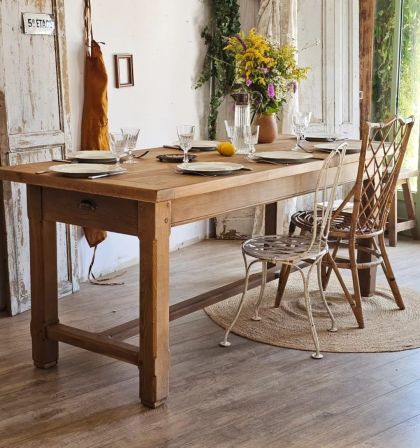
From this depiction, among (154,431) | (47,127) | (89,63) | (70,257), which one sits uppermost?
(89,63)

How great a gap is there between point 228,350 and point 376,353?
2.14ft

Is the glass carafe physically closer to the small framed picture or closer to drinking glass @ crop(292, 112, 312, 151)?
drinking glass @ crop(292, 112, 312, 151)

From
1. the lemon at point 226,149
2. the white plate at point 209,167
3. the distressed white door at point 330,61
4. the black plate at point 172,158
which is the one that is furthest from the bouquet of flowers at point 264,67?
the distressed white door at point 330,61

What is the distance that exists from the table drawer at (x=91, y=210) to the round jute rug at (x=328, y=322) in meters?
1.06

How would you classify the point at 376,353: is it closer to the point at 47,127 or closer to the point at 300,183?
the point at 300,183

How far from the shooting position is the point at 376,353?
345 centimetres

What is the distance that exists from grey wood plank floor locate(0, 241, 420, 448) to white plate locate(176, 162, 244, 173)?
0.85 meters

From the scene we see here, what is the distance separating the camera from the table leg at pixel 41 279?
10.3ft

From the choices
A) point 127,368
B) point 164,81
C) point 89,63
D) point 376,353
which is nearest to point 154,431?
point 127,368

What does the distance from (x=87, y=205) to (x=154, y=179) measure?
0.27 meters

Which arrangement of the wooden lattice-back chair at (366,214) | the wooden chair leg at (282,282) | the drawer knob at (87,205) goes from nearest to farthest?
1. the drawer knob at (87,205)
2. the wooden lattice-back chair at (366,214)
3. the wooden chair leg at (282,282)

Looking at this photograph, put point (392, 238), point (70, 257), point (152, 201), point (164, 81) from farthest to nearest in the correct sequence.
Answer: point (392, 238)
point (164, 81)
point (70, 257)
point (152, 201)

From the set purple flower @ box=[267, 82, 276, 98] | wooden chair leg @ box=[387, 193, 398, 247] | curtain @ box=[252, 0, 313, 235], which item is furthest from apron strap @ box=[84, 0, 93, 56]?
wooden chair leg @ box=[387, 193, 398, 247]

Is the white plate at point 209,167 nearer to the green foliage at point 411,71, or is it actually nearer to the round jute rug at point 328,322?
the round jute rug at point 328,322
